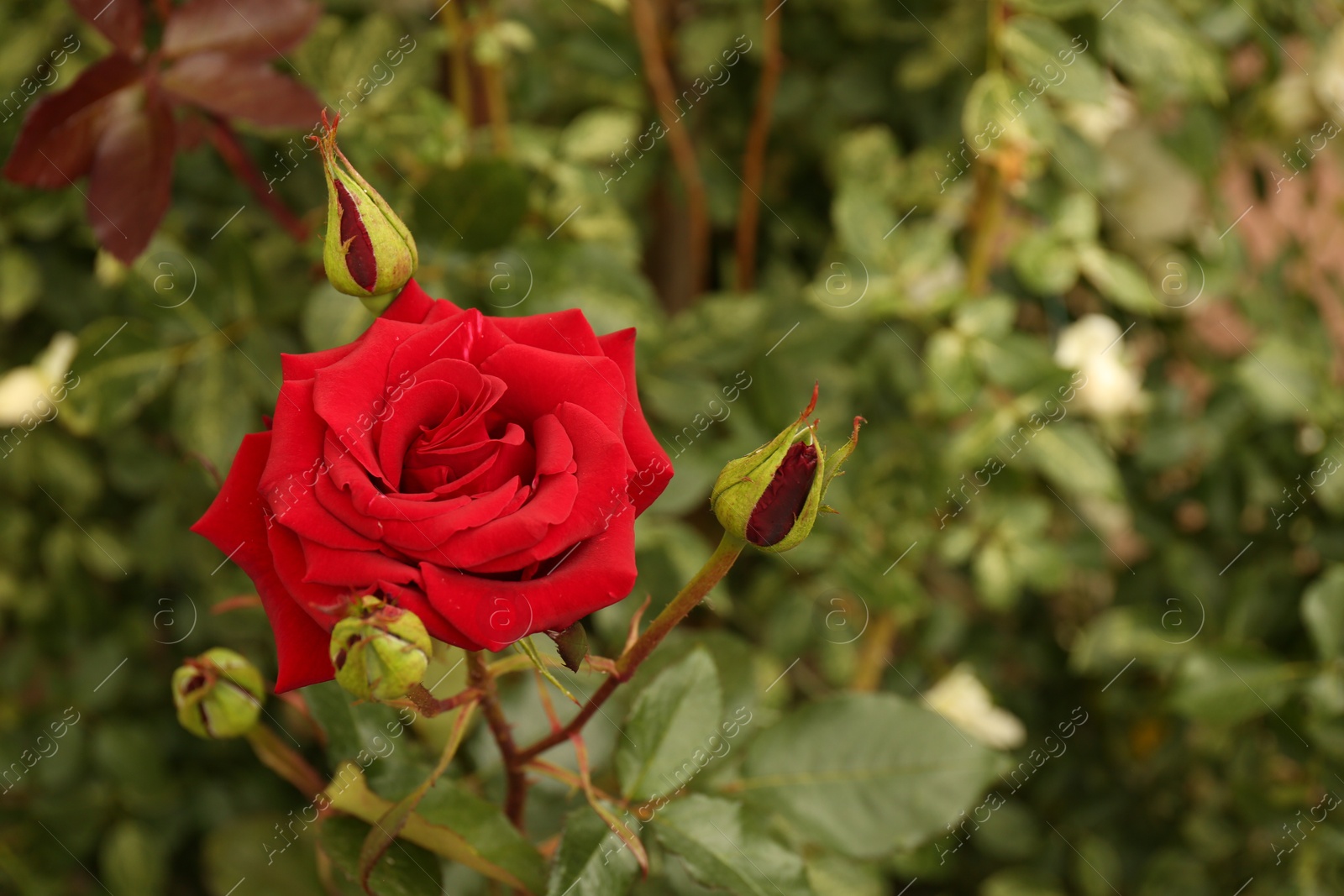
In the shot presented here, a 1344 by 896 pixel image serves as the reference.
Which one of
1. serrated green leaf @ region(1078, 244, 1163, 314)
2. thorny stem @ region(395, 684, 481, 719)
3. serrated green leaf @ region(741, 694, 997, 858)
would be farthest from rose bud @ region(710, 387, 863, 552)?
serrated green leaf @ region(1078, 244, 1163, 314)

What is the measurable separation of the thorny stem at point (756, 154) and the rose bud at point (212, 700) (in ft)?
2.35

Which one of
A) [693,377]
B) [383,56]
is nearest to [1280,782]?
[693,377]

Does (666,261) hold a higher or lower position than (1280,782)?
higher

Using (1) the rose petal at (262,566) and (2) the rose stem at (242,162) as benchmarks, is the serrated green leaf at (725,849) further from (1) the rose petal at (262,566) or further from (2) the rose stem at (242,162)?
(2) the rose stem at (242,162)

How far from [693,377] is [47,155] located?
17.7 inches

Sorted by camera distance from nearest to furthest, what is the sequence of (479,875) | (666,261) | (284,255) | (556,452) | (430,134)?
1. (556,452)
2. (479,875)
3. (430,134)
4. (284,255)
5. (666,261)

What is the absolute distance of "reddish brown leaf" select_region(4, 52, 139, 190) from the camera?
51cm

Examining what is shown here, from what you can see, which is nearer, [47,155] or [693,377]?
[47,155]

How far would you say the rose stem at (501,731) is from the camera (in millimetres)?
335

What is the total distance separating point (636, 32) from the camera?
0.94 meters

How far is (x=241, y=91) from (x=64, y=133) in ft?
0.32

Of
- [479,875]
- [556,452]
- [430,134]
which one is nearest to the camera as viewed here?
[556,452]

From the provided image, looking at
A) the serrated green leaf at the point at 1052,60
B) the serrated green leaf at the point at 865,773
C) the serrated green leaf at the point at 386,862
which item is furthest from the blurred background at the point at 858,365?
the serrated green leaf at the point at 386,862

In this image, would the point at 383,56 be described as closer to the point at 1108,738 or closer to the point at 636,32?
the point at 636,32
